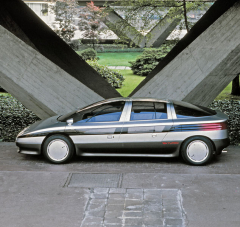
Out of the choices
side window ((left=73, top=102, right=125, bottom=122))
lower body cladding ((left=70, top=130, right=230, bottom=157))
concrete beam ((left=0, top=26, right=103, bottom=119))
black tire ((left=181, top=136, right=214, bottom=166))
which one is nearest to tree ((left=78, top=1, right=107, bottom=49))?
concrete beam ((left=0, top=26, right=103, bottom=119))

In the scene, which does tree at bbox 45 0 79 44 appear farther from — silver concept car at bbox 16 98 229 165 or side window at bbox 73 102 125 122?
silver concept car at bbox 16 98 229 165

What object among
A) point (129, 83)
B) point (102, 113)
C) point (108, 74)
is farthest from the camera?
point (129, 83)

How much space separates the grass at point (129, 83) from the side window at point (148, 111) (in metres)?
10.0

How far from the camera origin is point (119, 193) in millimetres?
6629

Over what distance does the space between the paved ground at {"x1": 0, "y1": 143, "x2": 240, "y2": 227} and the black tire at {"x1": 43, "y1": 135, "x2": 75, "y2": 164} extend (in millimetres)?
182

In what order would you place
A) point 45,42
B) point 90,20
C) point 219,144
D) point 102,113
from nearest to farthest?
point 219,144 < point 102,113 < point 45,42 < point 90,20

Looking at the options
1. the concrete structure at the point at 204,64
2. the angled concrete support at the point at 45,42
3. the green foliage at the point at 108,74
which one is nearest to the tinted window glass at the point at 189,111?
the concrete structure at the point at 204,64

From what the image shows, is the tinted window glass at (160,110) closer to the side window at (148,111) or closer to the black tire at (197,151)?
the side window at (148,111)

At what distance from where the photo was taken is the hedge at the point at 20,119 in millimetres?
10555

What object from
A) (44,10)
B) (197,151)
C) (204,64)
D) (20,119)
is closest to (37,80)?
(20,119)

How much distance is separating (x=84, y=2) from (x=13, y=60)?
22915mm

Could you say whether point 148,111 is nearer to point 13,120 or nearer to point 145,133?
point 145,133

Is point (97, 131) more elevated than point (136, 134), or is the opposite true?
point (97, 131)

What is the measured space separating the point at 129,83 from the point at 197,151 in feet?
44.8
